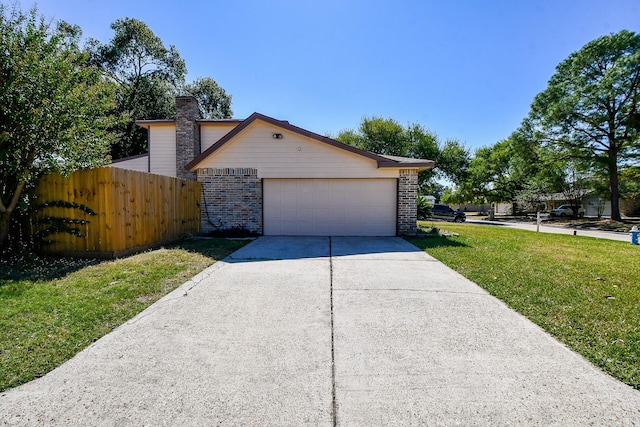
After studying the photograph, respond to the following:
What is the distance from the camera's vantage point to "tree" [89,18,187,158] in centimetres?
2362

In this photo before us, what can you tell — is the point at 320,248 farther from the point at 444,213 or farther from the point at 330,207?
the point at 444,213

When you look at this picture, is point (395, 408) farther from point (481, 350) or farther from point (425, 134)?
point (425, 134)

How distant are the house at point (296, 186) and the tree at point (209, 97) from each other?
2040cm

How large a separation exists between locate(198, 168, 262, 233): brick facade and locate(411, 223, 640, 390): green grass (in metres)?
5.74

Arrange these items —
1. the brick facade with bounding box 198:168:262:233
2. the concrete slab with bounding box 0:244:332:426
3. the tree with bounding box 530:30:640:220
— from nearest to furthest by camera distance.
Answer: the concrete slab with bounding box 0:244:332:426 < the brick facade with bounding box 198:168:262:233 < the tree with bounding box 530:30:640:220

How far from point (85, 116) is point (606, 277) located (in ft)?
35.0

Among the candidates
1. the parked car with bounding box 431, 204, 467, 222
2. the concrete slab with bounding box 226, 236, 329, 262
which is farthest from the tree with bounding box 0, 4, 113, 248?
the parked car with bounding box 431, 204, 467, 222

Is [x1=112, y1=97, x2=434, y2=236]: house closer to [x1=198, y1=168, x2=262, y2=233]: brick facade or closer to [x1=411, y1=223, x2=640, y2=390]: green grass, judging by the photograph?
[x1=198, y1=168, x2=262, y2=233]: brick facade

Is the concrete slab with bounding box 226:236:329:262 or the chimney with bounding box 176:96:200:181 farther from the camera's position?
the chimney with bounding box 176:96:200:181

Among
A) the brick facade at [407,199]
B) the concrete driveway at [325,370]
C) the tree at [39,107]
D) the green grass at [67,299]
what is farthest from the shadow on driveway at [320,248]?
the tree at [39,107]

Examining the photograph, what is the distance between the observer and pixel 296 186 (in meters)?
10.7

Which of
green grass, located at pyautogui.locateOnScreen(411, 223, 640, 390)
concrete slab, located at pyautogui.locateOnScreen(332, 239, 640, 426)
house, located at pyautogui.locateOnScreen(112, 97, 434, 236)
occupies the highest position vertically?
house, located at pyautogui.locateOnScreen(112, 97, 434, 236)

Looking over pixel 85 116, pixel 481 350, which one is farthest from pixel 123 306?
pixel 85 116

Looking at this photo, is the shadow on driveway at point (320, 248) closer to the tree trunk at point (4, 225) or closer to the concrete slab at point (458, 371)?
the concrete slab at point (458, 371)
